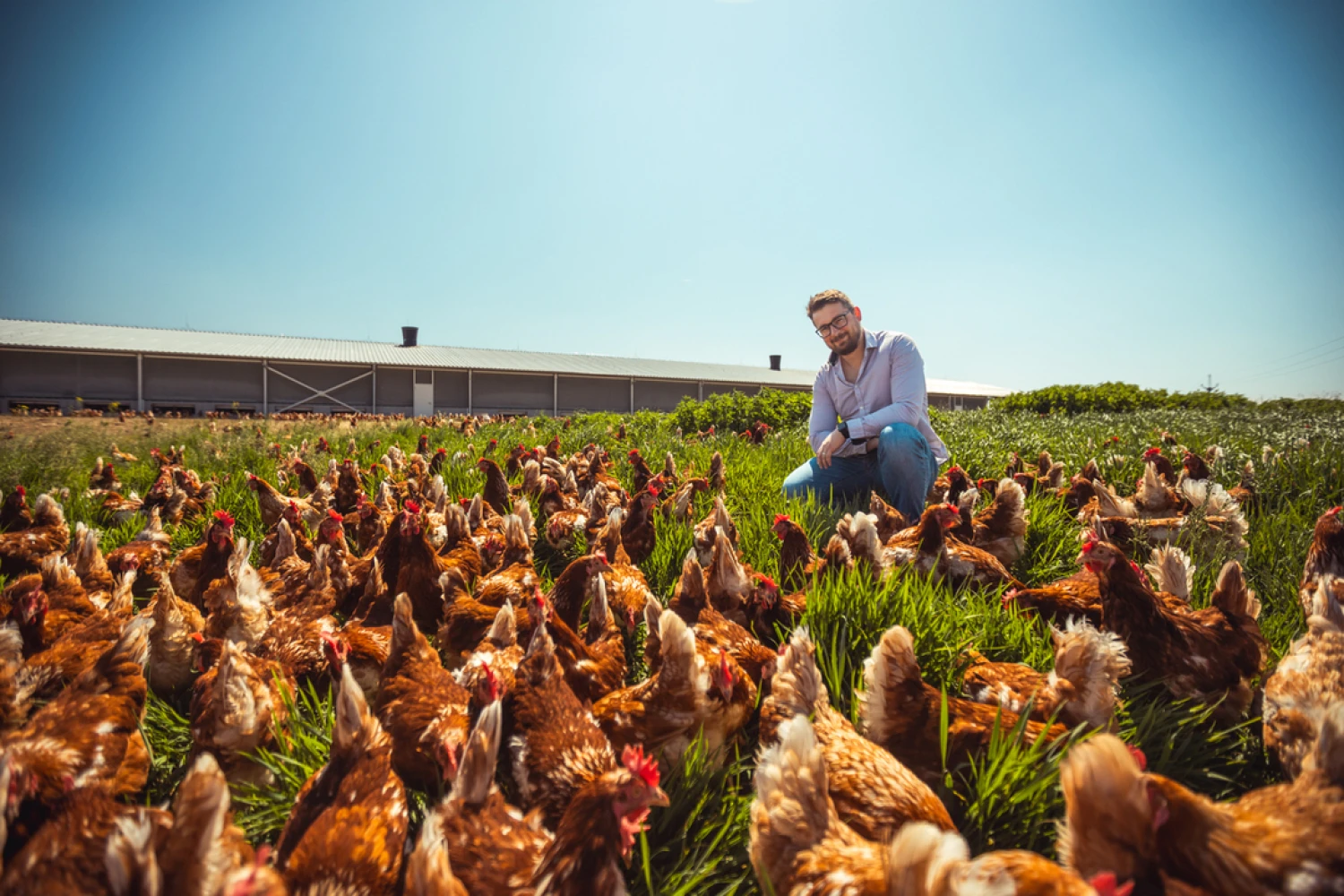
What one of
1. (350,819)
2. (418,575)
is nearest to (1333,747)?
(350,819)

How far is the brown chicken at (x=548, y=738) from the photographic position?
5.89 ft

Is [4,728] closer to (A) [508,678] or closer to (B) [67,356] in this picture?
(A) [508,678]

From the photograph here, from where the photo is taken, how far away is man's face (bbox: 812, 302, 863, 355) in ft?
17.1

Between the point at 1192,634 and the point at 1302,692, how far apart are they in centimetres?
54

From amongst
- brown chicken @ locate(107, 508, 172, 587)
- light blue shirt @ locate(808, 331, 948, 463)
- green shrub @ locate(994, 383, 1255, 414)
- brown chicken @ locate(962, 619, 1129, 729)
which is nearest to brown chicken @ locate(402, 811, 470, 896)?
brown chicken @ locate(962, 619, 1129, 729)

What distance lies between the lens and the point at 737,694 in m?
2.16

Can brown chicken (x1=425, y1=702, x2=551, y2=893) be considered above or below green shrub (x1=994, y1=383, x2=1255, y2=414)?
below

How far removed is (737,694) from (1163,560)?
8.25 ft

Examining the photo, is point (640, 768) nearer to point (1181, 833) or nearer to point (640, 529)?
point (1181, 833)

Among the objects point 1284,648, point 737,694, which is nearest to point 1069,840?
point 737,694

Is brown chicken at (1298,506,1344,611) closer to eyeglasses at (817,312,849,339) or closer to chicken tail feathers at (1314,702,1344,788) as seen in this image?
chicken tail feathers at (1314,702,1344,788)

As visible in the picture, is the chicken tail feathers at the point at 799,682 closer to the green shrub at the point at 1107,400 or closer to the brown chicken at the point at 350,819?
the brown chicken at the point at 350,819

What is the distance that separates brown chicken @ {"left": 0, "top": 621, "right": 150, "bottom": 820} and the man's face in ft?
16.5

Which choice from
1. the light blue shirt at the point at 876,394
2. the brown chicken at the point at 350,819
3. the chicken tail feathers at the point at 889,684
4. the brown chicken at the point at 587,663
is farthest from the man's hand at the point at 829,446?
the brown chicken at the point at 350,819
